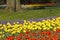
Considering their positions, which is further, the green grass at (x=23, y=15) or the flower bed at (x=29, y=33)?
the green grass at (x=23, y=15)

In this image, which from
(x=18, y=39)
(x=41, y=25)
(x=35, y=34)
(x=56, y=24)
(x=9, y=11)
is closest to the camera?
(x=18, y=39)

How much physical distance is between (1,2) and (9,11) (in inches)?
611

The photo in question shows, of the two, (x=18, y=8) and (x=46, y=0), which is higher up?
(x=18, y=8)

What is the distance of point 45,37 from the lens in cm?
680

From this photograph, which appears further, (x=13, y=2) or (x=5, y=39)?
(x=13, y=2)

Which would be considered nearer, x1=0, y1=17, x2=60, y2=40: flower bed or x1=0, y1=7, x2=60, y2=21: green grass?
x1=0, y1=17, x2=60, y2=40: flower bed

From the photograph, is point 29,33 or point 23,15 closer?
point 29,33

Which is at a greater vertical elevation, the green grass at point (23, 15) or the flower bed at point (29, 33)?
the flower bed at point (29, 33)

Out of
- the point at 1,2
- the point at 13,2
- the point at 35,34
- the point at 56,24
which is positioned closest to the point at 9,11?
the point at 13,2

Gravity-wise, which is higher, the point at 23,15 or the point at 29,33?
the point at 29,33

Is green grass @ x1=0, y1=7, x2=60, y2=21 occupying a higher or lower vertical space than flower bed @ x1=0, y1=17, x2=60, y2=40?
lower

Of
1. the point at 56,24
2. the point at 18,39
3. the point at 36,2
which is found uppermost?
the point at 18,39

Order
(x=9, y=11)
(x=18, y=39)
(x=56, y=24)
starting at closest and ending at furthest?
(x=18, y=39), (x=56, y=24), (x=9, y=11)

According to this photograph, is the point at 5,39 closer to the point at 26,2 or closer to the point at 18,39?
the point at 18,39
